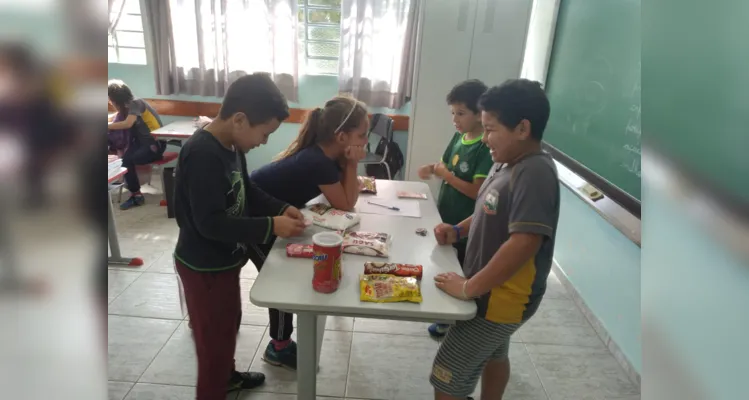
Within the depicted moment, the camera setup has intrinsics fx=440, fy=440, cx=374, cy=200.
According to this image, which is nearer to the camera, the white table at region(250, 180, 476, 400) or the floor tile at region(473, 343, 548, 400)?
the white table at region(250, 180, 476, 400)

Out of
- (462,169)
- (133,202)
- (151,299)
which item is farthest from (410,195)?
(133,202)

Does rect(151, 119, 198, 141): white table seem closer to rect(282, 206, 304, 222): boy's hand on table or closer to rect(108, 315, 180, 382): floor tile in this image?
Answer: rect(108, 315, 180, 382): floor tile

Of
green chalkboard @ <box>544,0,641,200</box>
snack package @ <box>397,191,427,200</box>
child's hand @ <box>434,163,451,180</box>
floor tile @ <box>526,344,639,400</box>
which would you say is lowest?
floor tile @ <box>526,344,639,400</box>

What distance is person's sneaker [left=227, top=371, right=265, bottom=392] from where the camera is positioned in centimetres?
174

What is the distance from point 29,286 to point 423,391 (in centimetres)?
186

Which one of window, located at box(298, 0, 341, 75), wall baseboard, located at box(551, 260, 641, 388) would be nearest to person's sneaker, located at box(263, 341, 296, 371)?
wall baseboard, located at box(551, 260, 641, 388)

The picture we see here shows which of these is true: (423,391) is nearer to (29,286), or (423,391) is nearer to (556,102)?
(29,286)

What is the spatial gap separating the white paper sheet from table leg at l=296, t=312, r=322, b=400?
0.61m

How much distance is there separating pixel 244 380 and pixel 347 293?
910mm

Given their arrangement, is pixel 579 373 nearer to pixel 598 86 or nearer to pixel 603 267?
pixel 603 267

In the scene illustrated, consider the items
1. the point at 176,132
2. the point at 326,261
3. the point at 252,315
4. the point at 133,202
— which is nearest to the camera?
the point at 326,261

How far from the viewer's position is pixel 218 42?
3900 millimetres

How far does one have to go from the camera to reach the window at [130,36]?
4.01 m

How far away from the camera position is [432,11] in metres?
3.18
